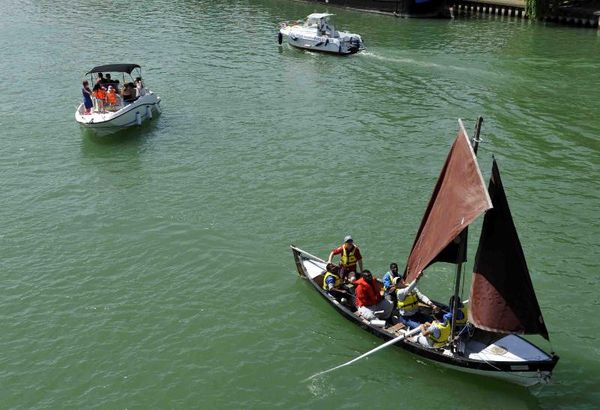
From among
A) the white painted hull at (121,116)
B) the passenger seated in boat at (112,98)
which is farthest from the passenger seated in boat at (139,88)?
the passenger seated in boat at (112,98)

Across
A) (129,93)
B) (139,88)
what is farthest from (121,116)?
(139,88)

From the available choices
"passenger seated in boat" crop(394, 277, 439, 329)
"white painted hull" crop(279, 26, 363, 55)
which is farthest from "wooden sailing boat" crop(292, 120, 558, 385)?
"white painted hull" crop(279, 26, 363, 55)

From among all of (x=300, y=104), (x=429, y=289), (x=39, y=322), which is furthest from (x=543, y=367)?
(x=300, y=104)

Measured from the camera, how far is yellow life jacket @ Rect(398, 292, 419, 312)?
21.2m

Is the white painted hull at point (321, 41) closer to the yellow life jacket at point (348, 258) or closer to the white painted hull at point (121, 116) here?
the white painted hull at point (121, 116)

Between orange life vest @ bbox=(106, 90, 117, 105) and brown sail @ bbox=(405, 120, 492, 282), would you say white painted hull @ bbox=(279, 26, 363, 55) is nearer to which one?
→ orange life vest @ bbox=(106, 90, 117, 105)

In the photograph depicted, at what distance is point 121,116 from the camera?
127 feet

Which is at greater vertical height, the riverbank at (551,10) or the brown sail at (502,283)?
the riverbank at (551,10)

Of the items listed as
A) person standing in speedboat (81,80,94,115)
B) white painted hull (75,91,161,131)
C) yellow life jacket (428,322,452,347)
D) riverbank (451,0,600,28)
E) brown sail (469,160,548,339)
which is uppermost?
riverbank (451,0,600,28)

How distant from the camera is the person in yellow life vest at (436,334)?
1984 centimetres

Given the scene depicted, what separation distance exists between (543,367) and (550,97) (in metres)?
33.0

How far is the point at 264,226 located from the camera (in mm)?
29062

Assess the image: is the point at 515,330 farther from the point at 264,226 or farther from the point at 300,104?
the point at 300,104

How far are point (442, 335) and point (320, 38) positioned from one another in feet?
147
